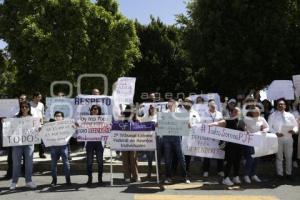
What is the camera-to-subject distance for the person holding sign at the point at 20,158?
11.7 m

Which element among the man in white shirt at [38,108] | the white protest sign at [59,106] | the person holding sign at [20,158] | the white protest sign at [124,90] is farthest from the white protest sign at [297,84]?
the person holding sign at [20,158]

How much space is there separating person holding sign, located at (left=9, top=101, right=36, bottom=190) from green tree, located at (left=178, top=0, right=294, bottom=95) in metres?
14.7

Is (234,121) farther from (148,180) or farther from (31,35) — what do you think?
(31,35)

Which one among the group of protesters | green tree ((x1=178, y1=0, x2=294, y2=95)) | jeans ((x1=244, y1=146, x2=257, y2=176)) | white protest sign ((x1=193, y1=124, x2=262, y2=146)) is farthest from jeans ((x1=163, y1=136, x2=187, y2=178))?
green tree ((x1=178, y1=0, x2=294, y2=95))

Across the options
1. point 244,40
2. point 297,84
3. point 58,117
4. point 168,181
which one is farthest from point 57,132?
point 244,40

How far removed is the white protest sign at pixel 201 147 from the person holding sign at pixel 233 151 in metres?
0.38

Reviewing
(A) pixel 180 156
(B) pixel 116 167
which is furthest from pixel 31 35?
(A) pixel 180 156

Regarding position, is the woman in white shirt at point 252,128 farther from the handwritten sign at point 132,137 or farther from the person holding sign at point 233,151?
the handwritten sign at point 132,137

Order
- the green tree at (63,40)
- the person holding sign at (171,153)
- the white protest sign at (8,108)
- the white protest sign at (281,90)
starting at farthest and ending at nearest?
the green tree at (63,40), the white protest sign at (281,90), the white protest sign at (8,108), the person holding sign at (171,153)

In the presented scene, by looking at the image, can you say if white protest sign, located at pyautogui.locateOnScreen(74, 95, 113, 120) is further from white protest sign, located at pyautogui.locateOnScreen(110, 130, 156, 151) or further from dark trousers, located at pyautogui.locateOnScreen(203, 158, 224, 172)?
dark trousers, located at pyautogui.locateOnScreen(203, 158, 224, 172)

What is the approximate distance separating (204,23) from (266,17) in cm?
312

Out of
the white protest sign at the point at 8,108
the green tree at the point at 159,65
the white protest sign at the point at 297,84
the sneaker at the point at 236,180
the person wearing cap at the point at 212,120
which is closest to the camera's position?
the sneaker at the point at 236,180

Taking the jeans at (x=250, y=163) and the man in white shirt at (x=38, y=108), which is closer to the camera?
the jeans at (x=250, y=163)

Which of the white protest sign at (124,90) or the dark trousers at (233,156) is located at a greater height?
the white protest sign at (124,90)
